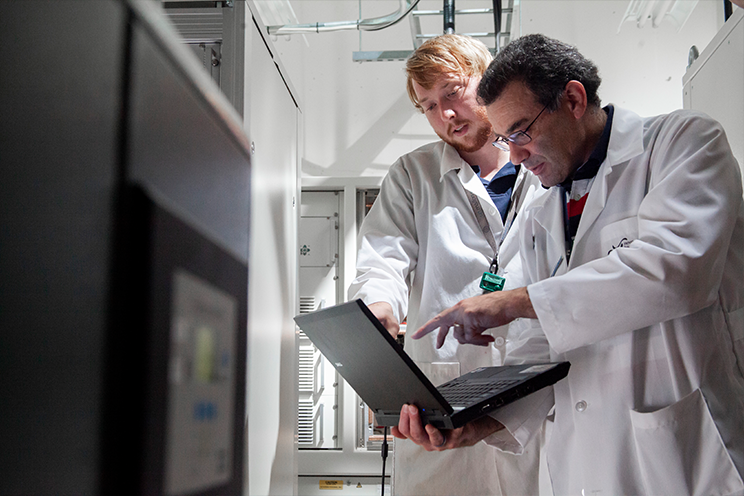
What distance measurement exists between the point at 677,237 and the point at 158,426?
2.72 ft

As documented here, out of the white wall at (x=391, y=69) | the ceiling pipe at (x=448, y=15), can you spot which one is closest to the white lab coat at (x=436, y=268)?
the ceiling pipe at (x=448, y=15)

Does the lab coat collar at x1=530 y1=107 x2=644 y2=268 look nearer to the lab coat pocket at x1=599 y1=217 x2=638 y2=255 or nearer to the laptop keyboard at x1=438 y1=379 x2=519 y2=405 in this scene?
the lab coat pocket at x1=599 y1=217 x2=638 y2=255

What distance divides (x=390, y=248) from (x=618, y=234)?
573 mm

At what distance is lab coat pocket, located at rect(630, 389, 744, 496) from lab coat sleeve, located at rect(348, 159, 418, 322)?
616 millimetres

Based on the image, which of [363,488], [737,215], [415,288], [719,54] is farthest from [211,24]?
[363,488]

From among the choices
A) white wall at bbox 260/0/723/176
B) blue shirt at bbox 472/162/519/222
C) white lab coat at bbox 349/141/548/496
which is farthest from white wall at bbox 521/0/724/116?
white lab coat at bbox 349/141/548/496

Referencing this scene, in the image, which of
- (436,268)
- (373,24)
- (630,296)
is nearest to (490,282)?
(436,268)

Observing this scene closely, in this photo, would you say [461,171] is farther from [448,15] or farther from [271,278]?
[448,15]

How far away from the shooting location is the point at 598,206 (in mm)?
1018

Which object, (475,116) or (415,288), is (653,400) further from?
(475,116)

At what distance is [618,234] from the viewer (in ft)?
3.23

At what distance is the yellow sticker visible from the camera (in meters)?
2.55

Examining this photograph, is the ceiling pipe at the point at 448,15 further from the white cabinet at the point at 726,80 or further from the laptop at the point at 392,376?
the laptop at the point at 392,376

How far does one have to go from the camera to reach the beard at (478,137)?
1430mm
